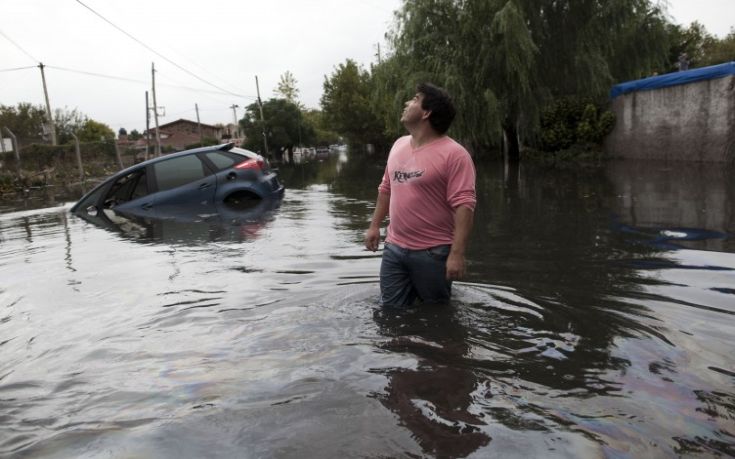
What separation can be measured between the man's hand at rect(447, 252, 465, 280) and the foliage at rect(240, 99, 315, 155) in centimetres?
5825

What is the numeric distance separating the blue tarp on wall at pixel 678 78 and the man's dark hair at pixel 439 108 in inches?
610

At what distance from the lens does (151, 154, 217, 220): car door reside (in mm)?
10727

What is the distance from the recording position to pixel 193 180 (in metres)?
10.8

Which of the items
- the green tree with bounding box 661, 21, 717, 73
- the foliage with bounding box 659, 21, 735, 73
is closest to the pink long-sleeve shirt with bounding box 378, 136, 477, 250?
the foliage with bounding box 659, 21, 735, 73

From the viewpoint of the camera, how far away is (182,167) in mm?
10820

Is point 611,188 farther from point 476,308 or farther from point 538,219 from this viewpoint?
point 476,308

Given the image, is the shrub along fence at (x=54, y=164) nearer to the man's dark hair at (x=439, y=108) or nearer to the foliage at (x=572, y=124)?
the foliage at (x=572, y=124)

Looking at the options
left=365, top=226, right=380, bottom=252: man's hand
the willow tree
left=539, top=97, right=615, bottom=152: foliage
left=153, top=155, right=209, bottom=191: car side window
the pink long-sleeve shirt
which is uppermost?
the willow tree

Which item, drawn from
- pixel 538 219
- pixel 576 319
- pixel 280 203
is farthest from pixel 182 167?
pixel 576 319

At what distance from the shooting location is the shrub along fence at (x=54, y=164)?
22942mm

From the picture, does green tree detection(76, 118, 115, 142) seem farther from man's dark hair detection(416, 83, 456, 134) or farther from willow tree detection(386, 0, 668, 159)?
man's dark hair detection(416, 83, 456, 134)

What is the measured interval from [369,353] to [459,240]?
0.89m

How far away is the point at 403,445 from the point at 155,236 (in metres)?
7.03

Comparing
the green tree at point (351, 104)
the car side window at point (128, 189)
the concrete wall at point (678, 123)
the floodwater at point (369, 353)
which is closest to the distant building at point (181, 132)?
the green tree at point (351, 104)
